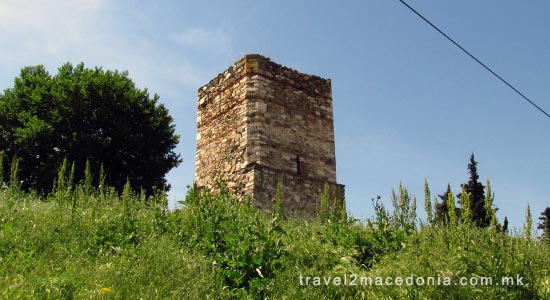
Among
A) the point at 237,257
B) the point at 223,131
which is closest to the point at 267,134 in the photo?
the point at 223,131

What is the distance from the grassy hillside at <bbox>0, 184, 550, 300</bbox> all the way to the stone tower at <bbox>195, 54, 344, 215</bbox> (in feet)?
13.6

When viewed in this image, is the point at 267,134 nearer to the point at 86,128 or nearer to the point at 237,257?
the point at 237,257

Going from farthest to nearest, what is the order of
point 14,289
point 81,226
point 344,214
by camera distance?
point 344,214
point 81,226
point 14,289

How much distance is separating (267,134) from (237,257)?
6241 mm

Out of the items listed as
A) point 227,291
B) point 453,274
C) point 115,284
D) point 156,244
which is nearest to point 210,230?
point 156,244

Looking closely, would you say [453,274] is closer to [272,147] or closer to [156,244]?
[156,244]

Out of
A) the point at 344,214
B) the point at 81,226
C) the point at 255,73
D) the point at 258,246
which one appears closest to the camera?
the point at 258,246

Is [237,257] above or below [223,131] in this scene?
below

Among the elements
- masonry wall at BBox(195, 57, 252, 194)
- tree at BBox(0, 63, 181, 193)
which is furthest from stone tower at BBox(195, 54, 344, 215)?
tree at BBox(0, 63, 181, 193)

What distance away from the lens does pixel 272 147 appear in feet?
40.4

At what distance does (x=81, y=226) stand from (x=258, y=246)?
2.38 m

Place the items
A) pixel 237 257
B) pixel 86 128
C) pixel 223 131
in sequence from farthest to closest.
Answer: pixel 86 128
pixel 223 131
pixel 237 257

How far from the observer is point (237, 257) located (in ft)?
20.7

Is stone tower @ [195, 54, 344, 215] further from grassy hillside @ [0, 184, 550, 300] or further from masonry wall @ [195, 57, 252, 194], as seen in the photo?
grassy hillside @ [0, 184, 550, 300]
